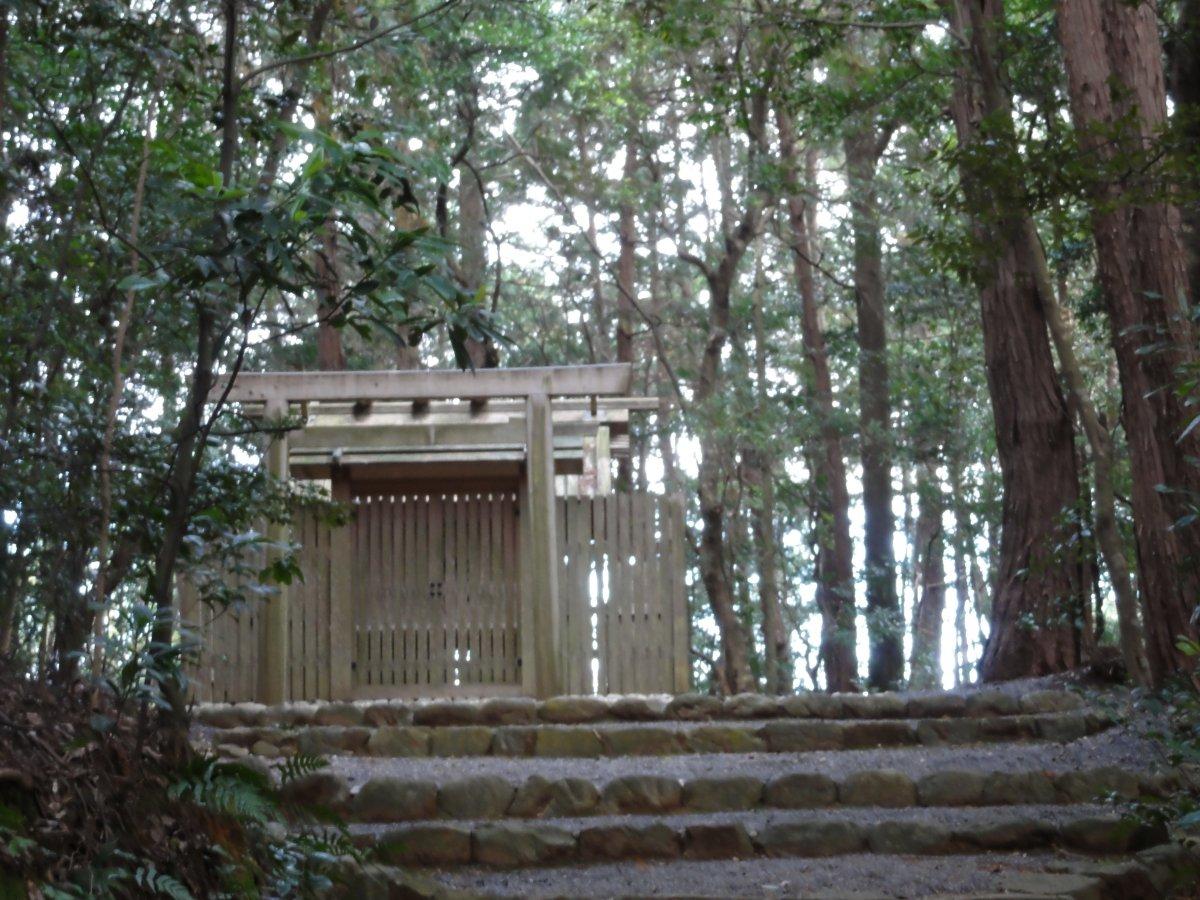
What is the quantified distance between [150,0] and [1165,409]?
6.23 metres

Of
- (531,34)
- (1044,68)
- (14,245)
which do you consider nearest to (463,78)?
(531,34)

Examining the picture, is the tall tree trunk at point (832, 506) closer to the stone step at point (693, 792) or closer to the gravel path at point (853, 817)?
the stone step at point (693, 792)

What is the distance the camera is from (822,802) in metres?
7.15

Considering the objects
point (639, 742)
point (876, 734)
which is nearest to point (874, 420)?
point (876, 734)

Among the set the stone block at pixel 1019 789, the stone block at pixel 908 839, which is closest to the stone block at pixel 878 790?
the stone block at pixel 1019 789

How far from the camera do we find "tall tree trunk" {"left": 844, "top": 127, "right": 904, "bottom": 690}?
58.6ft

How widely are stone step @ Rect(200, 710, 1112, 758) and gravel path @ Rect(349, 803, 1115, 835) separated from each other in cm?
122

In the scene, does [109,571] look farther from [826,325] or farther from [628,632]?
[826,325]

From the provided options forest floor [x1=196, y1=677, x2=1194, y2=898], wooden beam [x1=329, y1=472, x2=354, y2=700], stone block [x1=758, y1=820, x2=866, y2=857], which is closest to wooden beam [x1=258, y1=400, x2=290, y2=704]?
wooden beam [x1=329, y1=472, x2=354, y2=700]

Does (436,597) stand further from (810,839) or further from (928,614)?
(928,614)

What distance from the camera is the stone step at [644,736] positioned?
8.16 meters

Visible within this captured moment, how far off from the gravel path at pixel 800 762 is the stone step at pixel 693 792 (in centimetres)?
14

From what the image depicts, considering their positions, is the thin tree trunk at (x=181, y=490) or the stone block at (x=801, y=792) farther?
the stone block at (x=801, y=792)

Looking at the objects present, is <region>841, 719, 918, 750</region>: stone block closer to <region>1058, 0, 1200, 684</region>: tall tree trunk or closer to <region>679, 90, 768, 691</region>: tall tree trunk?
<region>1058, 0, 1200, 684</region>: tall tree trunk
